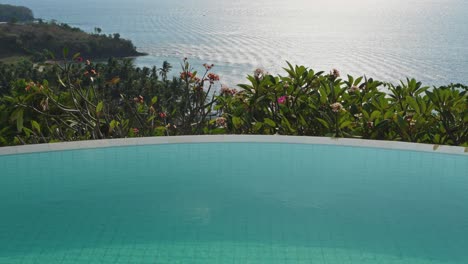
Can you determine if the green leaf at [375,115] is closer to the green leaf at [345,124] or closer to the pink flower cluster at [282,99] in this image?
the green leaf at [345,124]

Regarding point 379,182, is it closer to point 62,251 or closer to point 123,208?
point 123,208

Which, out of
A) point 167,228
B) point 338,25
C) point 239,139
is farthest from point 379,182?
point 338,25

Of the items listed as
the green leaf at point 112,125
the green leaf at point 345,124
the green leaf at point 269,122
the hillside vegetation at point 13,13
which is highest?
the green leaf at point 345,124

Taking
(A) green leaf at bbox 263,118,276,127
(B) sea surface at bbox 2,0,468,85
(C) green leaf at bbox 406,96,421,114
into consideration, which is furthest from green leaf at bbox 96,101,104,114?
(B) sea surface at bbox 2,0,468,85

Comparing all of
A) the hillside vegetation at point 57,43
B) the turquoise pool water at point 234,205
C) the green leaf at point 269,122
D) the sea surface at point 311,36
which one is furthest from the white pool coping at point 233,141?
the hillside vegetation at point 57,43

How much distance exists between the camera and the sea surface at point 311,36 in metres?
50.4

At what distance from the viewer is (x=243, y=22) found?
262 ft

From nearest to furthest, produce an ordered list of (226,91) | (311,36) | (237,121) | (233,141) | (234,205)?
1. (234,205)
2. (233,141)
3. (237,121)
4. (226,91)
5. (311,36)

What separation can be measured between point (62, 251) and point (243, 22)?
7933 centimetres

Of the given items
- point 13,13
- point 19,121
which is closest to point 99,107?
point 19,121

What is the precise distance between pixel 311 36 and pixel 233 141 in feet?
196

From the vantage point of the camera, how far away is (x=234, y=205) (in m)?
2.69

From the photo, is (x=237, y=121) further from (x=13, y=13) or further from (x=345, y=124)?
(x=13, y=13)

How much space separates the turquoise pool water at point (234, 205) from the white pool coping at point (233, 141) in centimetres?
5
